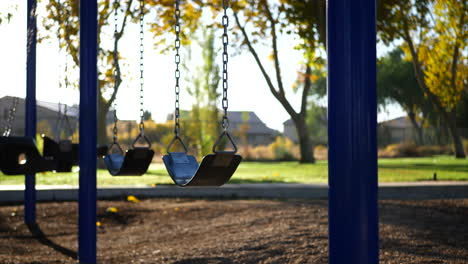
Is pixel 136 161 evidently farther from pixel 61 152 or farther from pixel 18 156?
pixel 61 152

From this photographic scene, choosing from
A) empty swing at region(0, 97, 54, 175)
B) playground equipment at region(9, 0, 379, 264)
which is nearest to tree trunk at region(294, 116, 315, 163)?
empty swing at region(0, 97, 54, 175)

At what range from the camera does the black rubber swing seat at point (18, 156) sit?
2.92 meters

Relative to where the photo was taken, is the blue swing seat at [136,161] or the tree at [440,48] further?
the tree at [440,48]

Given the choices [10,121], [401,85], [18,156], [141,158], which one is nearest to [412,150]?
[401,85]

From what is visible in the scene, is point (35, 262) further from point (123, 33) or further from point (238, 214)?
point (123, 33)

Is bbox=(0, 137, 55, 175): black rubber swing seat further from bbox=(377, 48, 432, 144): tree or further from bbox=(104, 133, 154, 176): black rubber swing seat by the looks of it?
bbox=(377, 48, 432, 144): tree

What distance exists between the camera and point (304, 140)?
1483 cm

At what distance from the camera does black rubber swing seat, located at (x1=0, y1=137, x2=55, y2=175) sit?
2.92 metres

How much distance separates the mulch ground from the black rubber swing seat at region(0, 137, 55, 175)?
1.03m

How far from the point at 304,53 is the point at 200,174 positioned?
335 inches

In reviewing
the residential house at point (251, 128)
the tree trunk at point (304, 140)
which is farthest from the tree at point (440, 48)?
the residential house at point (251, 128)

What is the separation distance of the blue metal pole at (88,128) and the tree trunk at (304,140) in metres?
11.8

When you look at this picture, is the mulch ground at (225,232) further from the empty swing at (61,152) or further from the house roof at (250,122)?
the house roof at (250,122)

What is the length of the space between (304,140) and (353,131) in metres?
13.4
